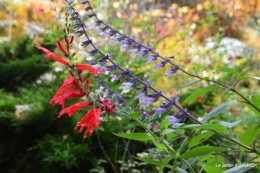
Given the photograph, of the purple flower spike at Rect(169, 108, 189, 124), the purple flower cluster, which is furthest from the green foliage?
the purple flower spike at Rect(169, 108, 189, 124)

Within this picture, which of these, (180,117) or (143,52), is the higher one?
(143,52)

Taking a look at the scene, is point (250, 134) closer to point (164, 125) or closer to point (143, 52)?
point (164, 125)

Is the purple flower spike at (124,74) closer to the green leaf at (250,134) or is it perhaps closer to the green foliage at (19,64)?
the green leaf at (250,134)

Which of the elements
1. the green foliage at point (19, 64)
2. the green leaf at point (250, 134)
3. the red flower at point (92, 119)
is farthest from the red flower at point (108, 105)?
the green foliage at point (19, 64)

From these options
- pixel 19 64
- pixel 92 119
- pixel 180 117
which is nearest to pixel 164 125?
pixel 180 117

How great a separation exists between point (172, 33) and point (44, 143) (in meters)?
2.61

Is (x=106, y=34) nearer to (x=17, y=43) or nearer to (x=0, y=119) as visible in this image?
(x=0, y=119)

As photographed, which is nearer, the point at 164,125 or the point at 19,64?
the point at 164,125

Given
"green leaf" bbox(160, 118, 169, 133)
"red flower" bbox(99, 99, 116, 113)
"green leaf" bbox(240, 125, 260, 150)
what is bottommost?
"green leaf" bbox(240, 125, 260, 150)

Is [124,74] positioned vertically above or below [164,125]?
above

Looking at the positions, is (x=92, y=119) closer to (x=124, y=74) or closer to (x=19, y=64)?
(x=124, y=74)

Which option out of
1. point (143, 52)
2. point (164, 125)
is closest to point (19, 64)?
point (143, 52)

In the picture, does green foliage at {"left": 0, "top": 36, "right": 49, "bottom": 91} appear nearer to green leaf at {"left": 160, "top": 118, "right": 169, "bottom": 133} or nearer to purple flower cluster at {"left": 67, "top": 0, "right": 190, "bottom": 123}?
purple flower cluster at {"left": 67, "top": 0, "right": 190, "bottom": 123}

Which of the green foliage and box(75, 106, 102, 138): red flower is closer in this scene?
box(75, 106, 102, 138): red flower
